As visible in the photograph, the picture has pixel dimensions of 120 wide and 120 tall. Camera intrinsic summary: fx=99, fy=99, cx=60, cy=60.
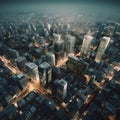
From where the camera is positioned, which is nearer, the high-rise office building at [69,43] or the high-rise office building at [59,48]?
the high-rise office building at [59,48]

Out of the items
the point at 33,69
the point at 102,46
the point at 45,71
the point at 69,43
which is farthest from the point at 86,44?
the point at 33,69

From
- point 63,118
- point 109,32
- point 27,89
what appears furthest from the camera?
point 109,32

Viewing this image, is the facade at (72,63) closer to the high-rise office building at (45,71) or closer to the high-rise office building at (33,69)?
the high-rise office building at (45,71)

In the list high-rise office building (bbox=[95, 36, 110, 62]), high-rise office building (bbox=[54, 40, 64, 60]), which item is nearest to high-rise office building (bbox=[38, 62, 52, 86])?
high-rise office building (bbox=[54, 40, 64, 60])

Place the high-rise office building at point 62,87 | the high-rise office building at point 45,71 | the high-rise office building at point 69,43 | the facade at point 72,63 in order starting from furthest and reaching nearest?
the high-rise office building at point 69,43 → the facade at point 72,63 → the high-rise office building at point 45,71 → the high-rise office building at point 62,87

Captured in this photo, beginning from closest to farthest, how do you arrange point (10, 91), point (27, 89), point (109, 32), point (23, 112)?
point (23, 112), point (10, 91), point (27, 89), point (109, 32)

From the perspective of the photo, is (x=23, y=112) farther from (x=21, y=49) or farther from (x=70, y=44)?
(x=21, y=49)

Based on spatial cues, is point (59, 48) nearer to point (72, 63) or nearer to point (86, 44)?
point (72, 63)

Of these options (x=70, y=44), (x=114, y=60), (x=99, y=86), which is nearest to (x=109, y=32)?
(x=114, y=60)

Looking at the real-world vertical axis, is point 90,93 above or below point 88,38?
below

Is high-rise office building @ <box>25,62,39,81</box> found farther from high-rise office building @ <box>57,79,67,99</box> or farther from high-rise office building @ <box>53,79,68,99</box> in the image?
high-rise office building @ <box>57,79,67,99</box>

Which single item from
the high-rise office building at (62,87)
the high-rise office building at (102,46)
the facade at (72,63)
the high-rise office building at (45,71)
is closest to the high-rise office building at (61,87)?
the high-rise office building at (62,87)
